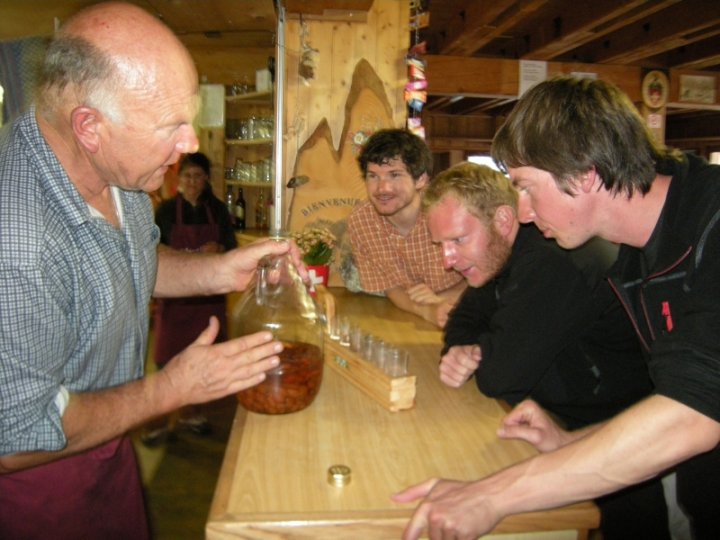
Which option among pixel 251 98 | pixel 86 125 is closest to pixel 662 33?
pixel 251 98

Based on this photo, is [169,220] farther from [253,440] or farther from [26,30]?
[253,440]

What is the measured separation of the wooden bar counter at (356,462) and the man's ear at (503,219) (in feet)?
1.76

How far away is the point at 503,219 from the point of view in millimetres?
1786

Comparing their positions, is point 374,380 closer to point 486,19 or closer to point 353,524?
point 353,524

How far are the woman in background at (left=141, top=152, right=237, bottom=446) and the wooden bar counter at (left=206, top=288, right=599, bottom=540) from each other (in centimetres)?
212

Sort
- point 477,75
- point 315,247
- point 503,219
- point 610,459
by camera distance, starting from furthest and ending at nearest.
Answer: point 477,75 < point 315,247 < point 503,219 < point 610,459

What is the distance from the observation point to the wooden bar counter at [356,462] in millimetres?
967

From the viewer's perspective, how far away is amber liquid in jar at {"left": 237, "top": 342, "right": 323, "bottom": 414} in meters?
1.29

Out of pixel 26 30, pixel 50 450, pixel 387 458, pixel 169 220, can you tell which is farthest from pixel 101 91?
pixel 26 30

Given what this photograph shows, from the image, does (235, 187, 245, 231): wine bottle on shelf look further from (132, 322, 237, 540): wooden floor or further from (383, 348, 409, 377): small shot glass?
(383, 348, 409, 377): small shot glass

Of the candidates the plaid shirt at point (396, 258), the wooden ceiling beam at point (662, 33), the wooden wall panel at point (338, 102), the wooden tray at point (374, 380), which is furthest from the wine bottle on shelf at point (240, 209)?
the wooden tray at point (374, 380)

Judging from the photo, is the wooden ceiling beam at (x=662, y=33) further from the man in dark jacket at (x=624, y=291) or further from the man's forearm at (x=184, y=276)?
the man's forearm at (x=184, y=276)

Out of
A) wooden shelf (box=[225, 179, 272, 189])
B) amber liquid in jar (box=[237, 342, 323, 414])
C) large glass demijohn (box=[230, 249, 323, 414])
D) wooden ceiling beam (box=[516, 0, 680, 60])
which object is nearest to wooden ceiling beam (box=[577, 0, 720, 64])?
wooden ceiling beam (box=[516, 0, 680, 60])

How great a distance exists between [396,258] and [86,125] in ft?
5.79
